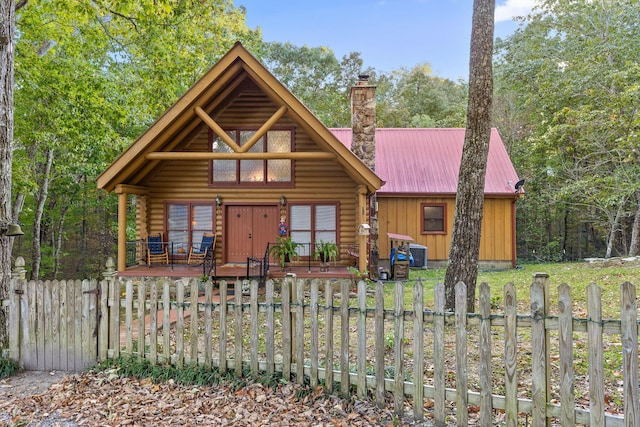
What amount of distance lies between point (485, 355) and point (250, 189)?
10.2 metres

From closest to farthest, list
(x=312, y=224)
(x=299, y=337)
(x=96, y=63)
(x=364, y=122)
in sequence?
(x=299, y=337) → (x=312, y=224) → (x=364, y=122) → (x=96, y=63)

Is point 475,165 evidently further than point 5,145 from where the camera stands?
Yes

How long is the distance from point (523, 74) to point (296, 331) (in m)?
21.2

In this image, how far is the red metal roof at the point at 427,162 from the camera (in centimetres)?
1559

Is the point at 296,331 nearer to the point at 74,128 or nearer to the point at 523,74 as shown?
the point at 74,128

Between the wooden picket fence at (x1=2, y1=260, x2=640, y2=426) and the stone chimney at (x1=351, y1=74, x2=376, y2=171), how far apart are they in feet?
27.4

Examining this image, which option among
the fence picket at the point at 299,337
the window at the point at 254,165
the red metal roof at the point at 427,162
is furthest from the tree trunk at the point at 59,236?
the fence picket at the point at 299,337

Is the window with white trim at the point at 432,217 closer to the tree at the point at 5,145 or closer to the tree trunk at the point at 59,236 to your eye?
the tree at the point at 5,145

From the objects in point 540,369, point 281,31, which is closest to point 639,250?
point 540,369

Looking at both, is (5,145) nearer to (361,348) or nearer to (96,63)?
(361,348)

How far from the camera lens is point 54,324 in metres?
4.97

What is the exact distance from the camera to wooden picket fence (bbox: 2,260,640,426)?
287 centimetres

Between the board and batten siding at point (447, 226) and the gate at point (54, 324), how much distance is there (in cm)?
1197

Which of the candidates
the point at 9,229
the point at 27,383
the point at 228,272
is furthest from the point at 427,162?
the point at 27,383
